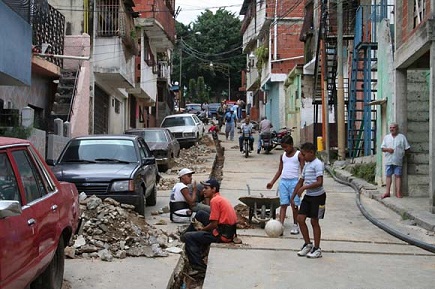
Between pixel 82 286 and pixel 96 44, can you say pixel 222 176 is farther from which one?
pixel 82 286

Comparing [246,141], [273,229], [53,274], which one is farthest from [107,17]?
[53,274]

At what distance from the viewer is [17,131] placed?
13.0 m

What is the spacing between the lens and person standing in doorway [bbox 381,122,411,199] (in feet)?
43.5

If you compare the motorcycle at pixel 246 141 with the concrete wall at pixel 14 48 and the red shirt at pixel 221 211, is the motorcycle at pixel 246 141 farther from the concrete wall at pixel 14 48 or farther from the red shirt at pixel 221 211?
the red shirt at pixel 221 211

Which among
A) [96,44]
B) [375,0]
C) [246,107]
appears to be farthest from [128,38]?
[246,107]

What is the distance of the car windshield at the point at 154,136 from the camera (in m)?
20.4

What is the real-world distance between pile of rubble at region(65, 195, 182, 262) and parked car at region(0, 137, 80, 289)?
4.86ft

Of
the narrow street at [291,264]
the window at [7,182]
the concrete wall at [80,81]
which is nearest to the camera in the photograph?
the window at [7,182]

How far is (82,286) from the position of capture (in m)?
6.34

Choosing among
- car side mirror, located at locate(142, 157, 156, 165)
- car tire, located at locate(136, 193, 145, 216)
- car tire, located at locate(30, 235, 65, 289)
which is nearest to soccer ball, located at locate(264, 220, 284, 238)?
car tire, located at locate(136, 193, 145, 216)

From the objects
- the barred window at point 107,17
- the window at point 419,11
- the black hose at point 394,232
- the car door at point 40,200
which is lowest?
the black hose at point 394,232

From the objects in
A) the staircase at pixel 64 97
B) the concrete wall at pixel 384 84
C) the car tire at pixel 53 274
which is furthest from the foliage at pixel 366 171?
the car tire at pixel 53 274

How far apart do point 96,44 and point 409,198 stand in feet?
45.3

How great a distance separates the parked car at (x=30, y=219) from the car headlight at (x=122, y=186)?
11.8 ft
